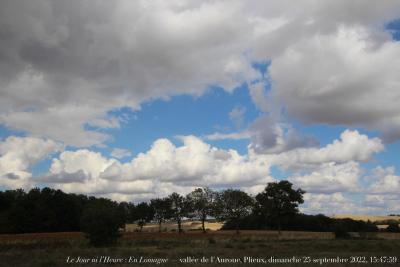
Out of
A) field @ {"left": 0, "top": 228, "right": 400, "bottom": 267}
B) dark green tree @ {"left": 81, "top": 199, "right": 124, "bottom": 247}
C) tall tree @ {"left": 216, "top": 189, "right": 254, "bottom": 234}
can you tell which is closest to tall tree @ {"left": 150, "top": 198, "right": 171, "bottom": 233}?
tall tree @ {"left": 216, "top": 189, "right": 254, "bottom": 234}

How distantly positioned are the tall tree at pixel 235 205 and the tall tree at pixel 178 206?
14.5 meters

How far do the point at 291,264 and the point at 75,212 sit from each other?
89597 mm

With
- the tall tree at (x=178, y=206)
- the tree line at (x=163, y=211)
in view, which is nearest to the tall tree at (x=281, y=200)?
the tree line at (x=163, y=211)

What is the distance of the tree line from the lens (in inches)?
2329

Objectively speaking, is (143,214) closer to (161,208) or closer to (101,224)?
(161,208)

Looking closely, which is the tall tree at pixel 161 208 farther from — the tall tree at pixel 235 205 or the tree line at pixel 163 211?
the tall tree at pixel 235 205

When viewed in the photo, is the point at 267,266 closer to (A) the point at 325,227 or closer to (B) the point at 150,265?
(B) the point at 150,265

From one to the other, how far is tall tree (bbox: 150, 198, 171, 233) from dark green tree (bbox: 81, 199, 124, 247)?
8853cm

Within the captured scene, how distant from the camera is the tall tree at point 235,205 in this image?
127m

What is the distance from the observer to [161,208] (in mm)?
146000

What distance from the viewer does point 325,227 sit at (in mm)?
125000

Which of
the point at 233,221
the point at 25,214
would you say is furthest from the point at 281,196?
the point at 25,214

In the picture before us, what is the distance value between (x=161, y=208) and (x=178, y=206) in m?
5.62

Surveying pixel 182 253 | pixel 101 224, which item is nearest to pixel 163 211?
pixel 101 224
